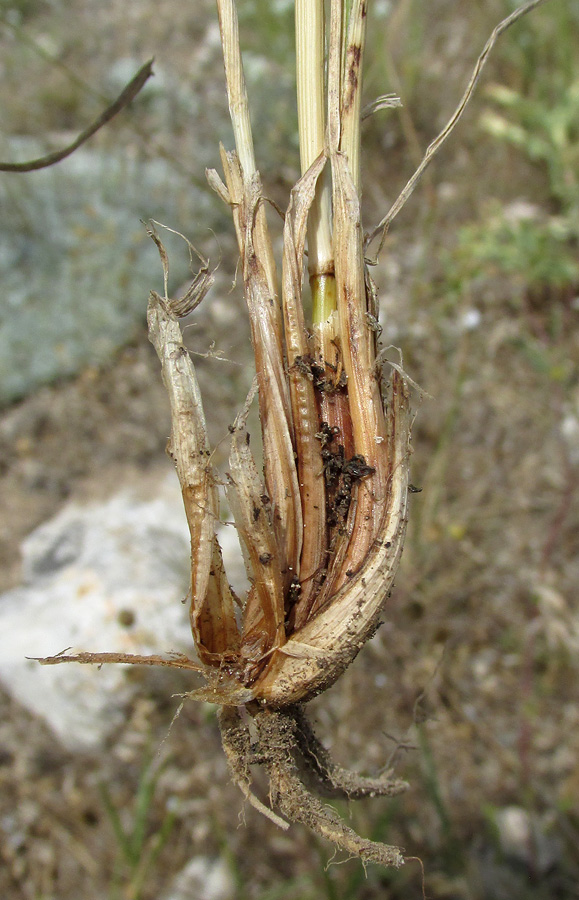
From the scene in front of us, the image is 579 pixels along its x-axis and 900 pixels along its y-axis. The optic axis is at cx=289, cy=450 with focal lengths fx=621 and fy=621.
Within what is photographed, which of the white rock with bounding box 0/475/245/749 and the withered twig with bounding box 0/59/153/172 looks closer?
the withered twig with bounding box 0/59/153/172

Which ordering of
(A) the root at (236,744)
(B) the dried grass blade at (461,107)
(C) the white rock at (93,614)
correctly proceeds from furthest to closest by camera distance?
1. (C) the white rock at (93,614)
2. (A) the root at (236,744)
3. (B) the dried grass blade at (461,107)

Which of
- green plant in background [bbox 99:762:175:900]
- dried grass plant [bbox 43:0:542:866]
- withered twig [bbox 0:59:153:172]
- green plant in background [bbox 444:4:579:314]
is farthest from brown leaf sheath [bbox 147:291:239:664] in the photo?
green plant in background [bbox 444:4:579:314]

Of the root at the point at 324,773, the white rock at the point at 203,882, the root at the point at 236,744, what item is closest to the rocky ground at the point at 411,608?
the white rock at the point at 203,882

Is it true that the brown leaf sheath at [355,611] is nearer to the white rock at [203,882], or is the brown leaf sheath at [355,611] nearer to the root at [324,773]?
the root at [324,773]

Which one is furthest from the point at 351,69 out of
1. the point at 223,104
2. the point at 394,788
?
the point at 223,104

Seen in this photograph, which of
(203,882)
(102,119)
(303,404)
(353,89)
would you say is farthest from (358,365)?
(203,882)

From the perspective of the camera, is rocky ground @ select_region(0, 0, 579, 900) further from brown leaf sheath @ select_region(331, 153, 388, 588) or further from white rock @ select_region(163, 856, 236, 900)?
brown leaf sheath @ select_region(331, 153, 388, 588)
